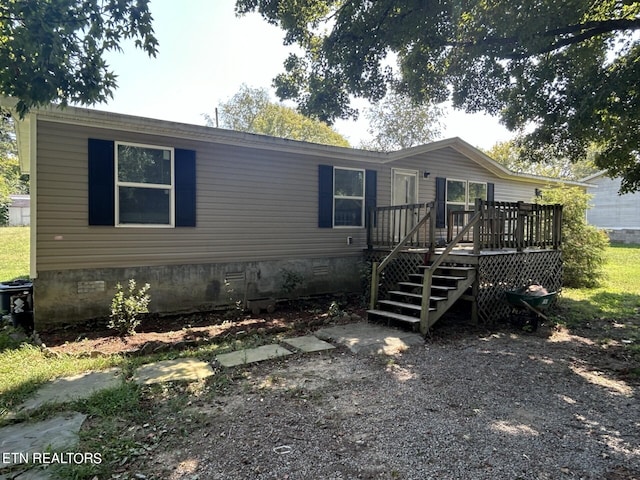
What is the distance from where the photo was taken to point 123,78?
13.4 ft

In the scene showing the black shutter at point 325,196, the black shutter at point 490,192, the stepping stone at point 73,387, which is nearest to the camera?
the stepping stone at point 73,387

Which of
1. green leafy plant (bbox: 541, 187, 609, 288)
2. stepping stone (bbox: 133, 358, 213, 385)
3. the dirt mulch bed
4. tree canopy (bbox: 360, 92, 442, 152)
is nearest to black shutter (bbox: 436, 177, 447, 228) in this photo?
green leafy plant (bbox: 541, 187, 609, 288)

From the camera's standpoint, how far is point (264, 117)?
98.4ft

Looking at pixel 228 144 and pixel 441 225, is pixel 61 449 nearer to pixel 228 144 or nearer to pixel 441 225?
pixel 228 144

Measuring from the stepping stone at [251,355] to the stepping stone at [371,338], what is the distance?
2.70ft

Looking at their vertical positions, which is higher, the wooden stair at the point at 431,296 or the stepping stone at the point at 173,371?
the wooden stair at the point at 431,296

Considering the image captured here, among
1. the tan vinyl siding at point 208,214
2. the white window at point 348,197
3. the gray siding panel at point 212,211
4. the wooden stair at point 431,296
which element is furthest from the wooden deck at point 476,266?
the tan vinyl siding at point 208,214

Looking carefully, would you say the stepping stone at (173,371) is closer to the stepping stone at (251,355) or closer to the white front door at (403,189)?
the stepping stone at (251,355)

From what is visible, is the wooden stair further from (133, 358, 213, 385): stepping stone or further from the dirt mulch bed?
(133, 358, 213, 385): stepping stone

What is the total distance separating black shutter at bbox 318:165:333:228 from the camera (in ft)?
27.4

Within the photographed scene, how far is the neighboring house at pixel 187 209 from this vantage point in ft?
18.8

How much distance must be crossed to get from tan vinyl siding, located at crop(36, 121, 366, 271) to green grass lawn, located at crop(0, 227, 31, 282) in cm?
549

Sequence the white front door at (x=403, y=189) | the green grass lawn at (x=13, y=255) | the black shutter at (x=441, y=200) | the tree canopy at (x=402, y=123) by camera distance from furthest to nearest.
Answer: the tree canopy at (x=402, y=123)
the green grass lawn at (x=13, y=255)
the black shutter at (x=441, y=200)
the white front door at (x=403, y=189)

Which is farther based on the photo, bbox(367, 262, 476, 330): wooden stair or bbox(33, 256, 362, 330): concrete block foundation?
bbox(33, 256, 362, 330): concrete block foundation
